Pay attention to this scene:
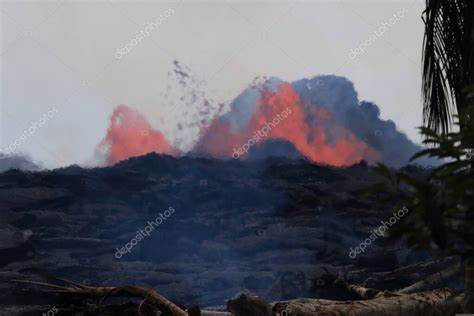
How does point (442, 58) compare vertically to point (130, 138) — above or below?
below

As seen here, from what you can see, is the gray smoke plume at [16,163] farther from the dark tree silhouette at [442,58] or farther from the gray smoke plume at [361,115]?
the dark tree silhouette at [442,58]

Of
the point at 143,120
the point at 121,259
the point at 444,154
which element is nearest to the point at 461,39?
the point at 444,154

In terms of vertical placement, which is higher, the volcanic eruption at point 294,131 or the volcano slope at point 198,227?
the volcanic eruption at point 294,131

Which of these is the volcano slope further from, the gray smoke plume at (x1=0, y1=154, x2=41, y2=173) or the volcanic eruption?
the volcanic eruption

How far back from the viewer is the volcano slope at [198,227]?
21.4 meters

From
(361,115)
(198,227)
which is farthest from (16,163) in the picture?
(361,115)

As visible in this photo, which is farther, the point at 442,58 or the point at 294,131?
the point at 294,131

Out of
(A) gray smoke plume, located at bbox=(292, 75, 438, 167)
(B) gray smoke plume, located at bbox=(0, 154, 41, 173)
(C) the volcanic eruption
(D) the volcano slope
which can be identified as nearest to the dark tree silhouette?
(D) the volcano slope

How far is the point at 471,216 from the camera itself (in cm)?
302

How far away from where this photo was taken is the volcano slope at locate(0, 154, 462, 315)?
21422 mm

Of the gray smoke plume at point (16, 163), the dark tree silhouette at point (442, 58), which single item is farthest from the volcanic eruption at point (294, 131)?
the dark tree silhouette at point (442, 58)

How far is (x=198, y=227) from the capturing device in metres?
24.5

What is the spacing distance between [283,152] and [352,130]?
383 centimetres

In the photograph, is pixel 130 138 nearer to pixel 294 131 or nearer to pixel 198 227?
pixel 198 227
